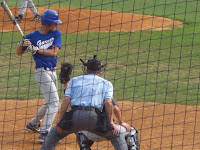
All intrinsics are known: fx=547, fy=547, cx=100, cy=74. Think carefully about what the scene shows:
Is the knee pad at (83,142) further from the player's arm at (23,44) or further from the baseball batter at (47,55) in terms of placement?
the player's arm at (23,44)

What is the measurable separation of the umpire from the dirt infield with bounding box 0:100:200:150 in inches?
52.0

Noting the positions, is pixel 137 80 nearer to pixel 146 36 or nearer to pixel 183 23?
pixel 146 36

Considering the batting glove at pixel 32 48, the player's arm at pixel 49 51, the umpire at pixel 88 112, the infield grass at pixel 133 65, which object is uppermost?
the batting glove at pixel 32 48

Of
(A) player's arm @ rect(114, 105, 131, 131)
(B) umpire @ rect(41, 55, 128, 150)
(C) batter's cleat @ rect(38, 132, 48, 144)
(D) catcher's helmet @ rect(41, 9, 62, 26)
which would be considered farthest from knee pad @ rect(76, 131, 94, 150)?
(D) catcher's helmet @ rect(41, 9, 62, 26)

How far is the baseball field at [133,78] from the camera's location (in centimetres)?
863

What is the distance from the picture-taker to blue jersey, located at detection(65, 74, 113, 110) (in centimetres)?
670

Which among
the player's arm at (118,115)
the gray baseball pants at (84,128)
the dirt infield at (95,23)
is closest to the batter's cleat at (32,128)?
the gray baseball pants at (84,128)

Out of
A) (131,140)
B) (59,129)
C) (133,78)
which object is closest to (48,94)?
(59,129)

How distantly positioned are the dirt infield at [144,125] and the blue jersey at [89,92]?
4.96 ft

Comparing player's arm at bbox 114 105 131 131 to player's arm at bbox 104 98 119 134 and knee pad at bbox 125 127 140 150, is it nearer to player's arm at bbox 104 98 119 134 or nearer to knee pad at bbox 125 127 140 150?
player's arm at bbox 104 98 119 134

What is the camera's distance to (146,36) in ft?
51.8

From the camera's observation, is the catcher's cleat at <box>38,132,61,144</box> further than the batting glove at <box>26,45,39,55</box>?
Yes

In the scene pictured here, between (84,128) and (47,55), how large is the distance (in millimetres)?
1800

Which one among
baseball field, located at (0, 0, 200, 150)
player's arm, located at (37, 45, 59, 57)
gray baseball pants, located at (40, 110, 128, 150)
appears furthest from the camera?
baseball field, located at (0, 0, 200, 150)
